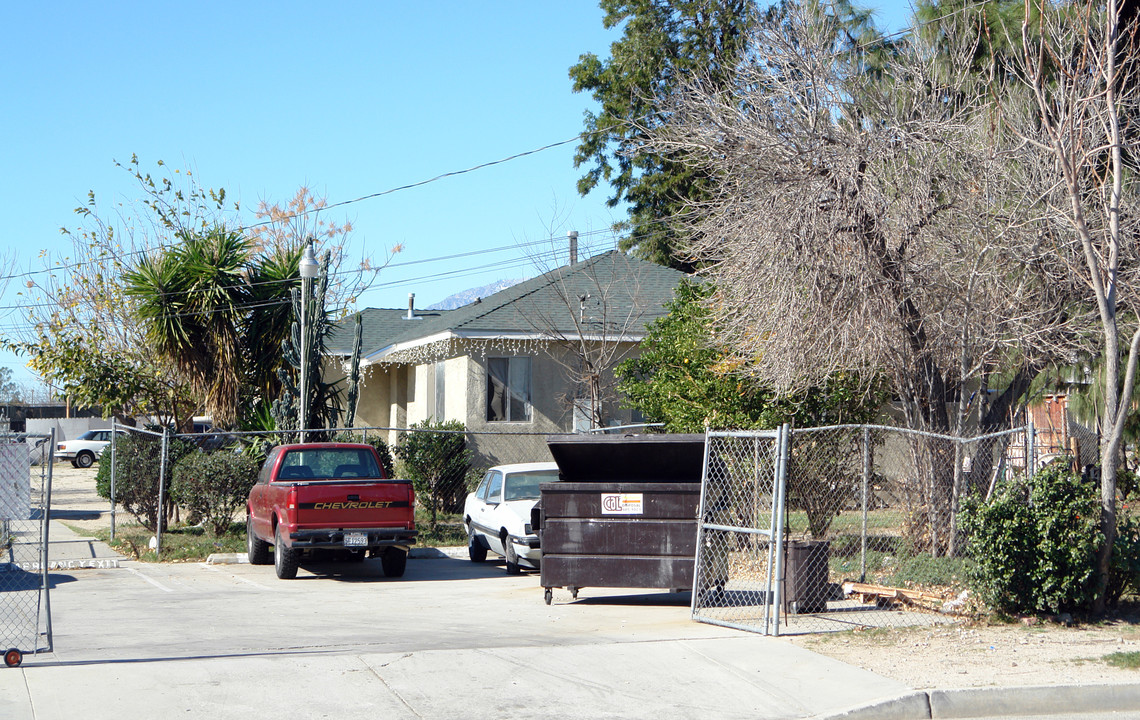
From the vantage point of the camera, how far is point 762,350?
13305 mm

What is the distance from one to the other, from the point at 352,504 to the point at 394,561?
119 cm

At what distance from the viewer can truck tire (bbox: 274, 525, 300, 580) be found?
45.1ft

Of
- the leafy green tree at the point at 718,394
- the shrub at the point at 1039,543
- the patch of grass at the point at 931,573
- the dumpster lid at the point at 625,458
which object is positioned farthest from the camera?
the leafy green tree at the point at 718,394

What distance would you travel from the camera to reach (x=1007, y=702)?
7242mm

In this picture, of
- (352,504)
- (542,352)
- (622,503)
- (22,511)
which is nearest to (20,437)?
(22,511)

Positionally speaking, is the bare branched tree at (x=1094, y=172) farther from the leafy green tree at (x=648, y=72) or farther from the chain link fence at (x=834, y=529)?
the leafy green tree at (x=648, y=72)

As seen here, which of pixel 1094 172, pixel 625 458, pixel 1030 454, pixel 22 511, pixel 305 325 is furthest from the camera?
pixel 305 325

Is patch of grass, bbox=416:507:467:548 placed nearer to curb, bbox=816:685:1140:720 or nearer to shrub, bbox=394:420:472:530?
shrub, bbox=394:420:472:530

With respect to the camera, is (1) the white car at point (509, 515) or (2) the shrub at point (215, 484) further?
(2) the shrub at point (215, 484)

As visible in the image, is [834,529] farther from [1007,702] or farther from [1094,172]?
[1007,702]

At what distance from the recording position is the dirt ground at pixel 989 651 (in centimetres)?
767

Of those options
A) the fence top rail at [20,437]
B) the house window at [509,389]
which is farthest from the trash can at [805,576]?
the house window at [509,389]

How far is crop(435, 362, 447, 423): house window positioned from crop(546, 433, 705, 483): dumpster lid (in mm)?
12502

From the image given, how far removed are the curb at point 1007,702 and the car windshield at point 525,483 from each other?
7.84m
